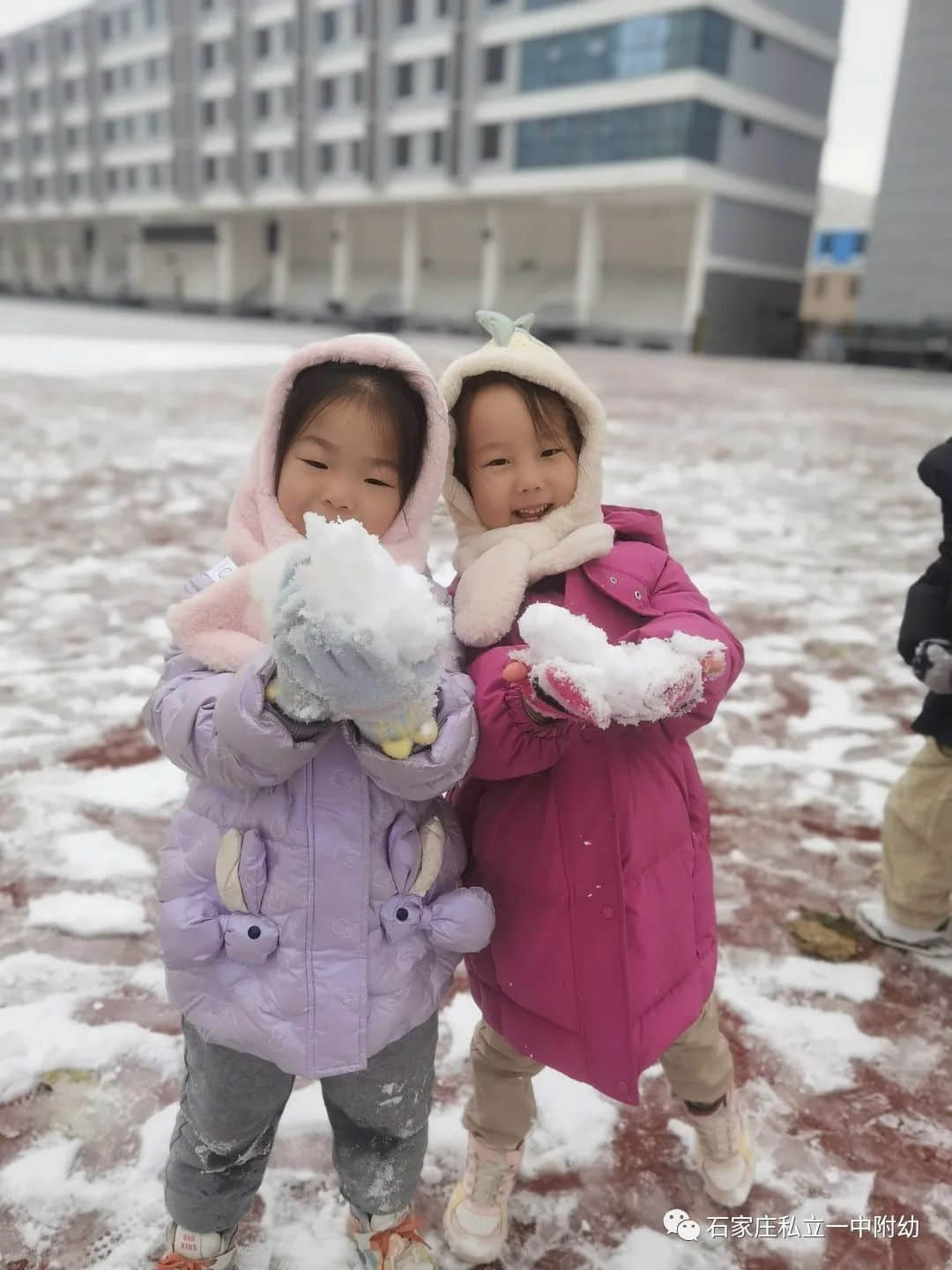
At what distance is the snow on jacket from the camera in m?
1.32

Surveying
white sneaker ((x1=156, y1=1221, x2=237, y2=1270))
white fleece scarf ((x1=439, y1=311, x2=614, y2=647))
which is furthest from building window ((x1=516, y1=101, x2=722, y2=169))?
white sneaker ((x1=156, y1=1221, x2=237, y2=1270))

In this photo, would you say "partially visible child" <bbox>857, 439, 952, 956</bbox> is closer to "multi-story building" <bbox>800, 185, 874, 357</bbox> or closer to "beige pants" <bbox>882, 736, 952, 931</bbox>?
"beige pants" <bbox>882, 736, 952, 931</bbox>

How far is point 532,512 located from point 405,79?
3499cm

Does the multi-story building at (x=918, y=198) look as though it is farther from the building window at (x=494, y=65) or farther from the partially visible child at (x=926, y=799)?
the partially visible child at (x=926, y=799)

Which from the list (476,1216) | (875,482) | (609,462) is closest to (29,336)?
(609,462)

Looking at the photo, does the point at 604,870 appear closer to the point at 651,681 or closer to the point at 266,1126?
the point at 651,681

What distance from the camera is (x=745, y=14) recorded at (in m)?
26.2

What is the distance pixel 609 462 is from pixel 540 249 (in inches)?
1051

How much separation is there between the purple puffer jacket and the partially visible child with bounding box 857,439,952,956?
50.3 inches

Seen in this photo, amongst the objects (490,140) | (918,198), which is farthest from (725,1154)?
(490,140)

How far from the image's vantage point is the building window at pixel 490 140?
2952 cm

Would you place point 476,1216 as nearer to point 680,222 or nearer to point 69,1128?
point 69,1128

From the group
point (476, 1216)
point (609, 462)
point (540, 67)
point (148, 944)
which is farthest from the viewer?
point (540, 67)

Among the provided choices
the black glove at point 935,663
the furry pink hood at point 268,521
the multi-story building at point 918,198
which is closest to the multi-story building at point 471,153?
the multi-story building at point 918,198
